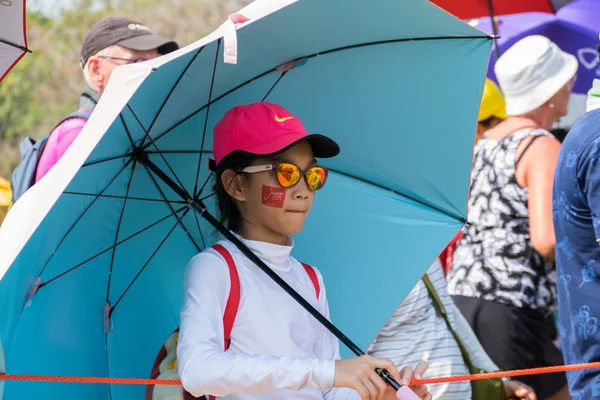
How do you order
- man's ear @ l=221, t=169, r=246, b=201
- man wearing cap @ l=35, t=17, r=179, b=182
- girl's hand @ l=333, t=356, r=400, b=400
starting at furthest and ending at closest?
man wearing cap @ l=35, t=17, r=179, b=182, man's ear @ l=221, t=169, r=246, b=201, girl's hand @ l=333, t=356, r=400, b=400

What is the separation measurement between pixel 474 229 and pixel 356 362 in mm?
2642

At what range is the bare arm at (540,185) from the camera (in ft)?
14.9

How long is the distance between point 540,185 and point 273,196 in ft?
6.95

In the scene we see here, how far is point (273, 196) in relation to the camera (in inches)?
111

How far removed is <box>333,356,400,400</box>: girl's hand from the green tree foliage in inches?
579

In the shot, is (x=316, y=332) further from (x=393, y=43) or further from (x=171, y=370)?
(x=393, y=43)

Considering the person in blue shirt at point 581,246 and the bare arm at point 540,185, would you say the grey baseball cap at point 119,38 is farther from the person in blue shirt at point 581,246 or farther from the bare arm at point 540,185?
the person in blue shirt at point 581,246

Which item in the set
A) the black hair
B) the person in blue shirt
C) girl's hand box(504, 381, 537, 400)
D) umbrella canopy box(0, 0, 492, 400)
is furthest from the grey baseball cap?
girl's hand box(504, 381, 537, 400)

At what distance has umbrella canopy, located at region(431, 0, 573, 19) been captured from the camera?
254 inches

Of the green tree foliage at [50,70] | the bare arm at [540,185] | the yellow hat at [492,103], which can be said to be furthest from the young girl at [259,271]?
the green tree foliage at [50,70]

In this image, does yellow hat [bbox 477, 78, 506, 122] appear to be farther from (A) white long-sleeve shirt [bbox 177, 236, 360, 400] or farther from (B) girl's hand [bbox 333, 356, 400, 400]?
(B) girl's hand [bbox 333, 356, 400, 400]

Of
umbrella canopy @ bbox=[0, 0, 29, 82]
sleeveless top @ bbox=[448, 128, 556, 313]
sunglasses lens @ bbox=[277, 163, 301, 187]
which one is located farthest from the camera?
sleeveless top @ bbox=[448, 128, 556, 313]

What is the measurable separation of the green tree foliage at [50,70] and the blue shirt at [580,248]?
14210 millimetres

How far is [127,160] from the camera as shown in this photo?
2889 mm
